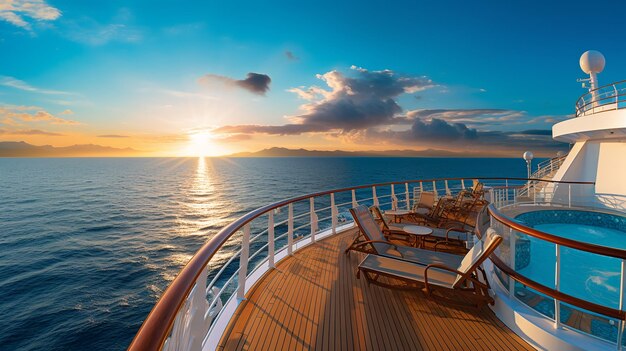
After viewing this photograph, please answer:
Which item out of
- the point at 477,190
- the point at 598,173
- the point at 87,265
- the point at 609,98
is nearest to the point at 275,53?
the point at 477,190

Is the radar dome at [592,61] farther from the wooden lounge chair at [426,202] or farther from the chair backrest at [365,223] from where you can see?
the chair backrest at [365,223]

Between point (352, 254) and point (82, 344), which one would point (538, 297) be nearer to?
point (352, 254)

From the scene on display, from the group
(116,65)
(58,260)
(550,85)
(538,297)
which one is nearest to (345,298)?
(538,297)

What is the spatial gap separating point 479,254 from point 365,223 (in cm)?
169

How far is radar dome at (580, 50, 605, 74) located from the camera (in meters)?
9.64

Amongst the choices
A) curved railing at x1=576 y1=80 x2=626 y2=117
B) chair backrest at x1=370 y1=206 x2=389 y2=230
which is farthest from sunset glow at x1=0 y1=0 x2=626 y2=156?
chair backrest at x1=370 y1=206 x2=389 y2=230

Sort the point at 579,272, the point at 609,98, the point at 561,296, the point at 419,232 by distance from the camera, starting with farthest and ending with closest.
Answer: the point at 609,98 < the point at 419,232 < the point at 579,272 < the point at 561,296

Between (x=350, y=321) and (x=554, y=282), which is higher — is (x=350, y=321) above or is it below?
below

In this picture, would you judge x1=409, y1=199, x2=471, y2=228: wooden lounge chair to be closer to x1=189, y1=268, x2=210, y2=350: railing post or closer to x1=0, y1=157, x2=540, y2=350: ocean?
x1=189, y1=268, x2=210, y2=350: railing post

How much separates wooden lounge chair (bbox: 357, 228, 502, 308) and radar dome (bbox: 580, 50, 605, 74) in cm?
1219

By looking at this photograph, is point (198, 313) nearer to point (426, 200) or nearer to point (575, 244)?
point (575, 244)

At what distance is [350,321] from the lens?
2.39 metres

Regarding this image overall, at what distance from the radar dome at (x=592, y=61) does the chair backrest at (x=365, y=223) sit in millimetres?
12032

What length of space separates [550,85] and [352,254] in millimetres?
22611
